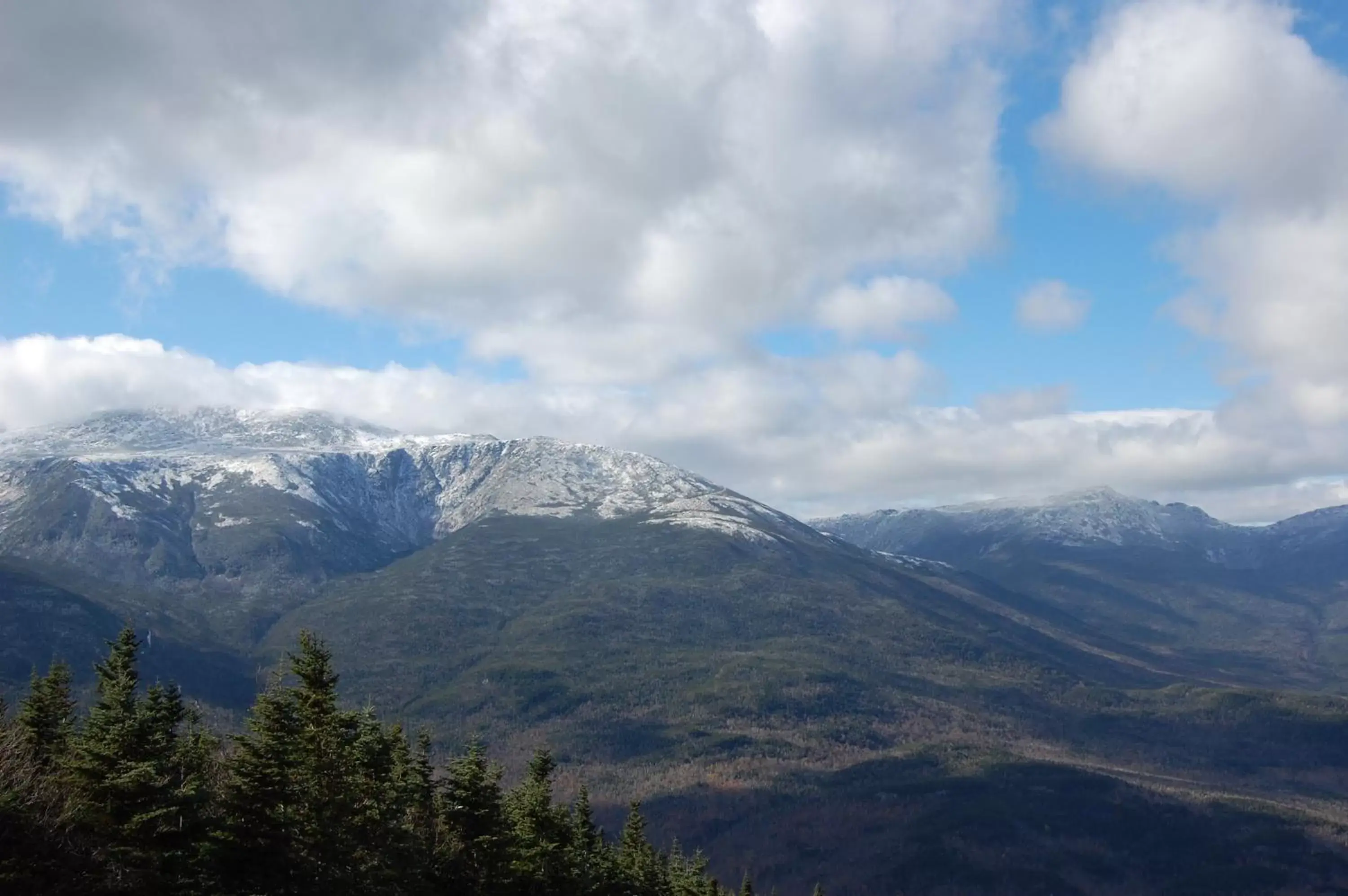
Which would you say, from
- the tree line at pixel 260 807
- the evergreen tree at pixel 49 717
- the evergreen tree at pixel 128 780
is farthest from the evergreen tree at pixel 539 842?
the evergreen tree at pixel 128 780

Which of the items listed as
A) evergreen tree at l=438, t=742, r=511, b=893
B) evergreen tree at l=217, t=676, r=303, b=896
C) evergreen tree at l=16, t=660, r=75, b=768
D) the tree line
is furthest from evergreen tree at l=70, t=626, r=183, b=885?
evergreen tree at l=438, t=742, r=511, b=893

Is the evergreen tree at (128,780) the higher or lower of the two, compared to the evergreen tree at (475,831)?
higher

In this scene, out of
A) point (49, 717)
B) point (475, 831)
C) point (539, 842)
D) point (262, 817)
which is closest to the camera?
point (262, 817)

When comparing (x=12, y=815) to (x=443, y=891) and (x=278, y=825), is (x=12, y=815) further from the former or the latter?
(x=443, y=891)

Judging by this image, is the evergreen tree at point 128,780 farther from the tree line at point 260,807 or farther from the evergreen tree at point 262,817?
the evergreen tree at point 262,817

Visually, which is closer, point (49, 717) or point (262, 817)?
point (262, 817)

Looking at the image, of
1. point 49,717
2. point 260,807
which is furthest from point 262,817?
point 49,717

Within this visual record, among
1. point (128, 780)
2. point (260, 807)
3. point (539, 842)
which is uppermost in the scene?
point (128, 780)

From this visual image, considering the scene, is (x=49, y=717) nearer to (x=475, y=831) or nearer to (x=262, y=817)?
(x=262, y=817)
